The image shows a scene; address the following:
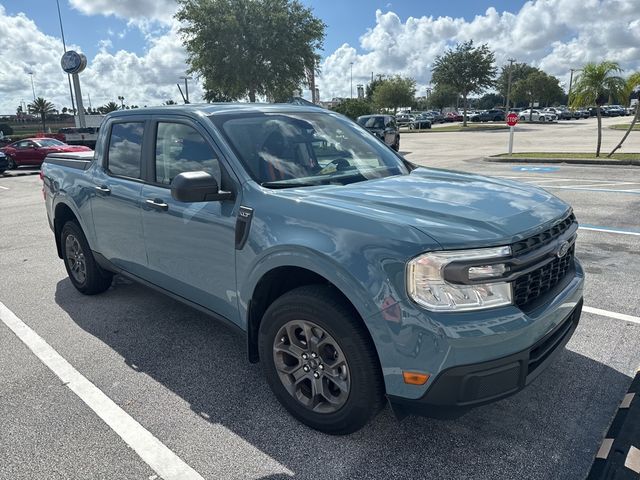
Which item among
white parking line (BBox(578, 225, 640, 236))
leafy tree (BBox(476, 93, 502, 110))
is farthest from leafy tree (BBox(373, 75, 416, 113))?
leafy tree (BBox(476, 93, 502, 110))

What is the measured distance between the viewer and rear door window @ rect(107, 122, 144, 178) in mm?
3969

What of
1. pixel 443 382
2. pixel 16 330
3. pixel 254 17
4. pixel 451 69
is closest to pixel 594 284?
pixel 443 382

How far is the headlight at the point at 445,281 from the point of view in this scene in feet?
Result: 7.23

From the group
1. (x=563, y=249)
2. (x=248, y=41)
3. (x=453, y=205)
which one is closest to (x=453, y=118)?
(x=248, y=41)

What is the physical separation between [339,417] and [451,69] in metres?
46.8

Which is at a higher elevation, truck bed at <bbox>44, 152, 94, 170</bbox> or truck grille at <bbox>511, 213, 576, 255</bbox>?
truck bed at <bbox>44, 152, 94, 170</bbox>

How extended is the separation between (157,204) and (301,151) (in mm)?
1097

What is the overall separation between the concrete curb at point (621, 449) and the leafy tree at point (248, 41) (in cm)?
2742

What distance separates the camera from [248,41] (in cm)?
2762

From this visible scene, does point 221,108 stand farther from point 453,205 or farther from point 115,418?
point 115,418

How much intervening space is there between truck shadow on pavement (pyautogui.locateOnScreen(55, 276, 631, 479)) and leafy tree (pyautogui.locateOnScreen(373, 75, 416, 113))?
59.0 meters

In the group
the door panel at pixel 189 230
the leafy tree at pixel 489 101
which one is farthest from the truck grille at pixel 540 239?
the leafy tree at pixel 489 101

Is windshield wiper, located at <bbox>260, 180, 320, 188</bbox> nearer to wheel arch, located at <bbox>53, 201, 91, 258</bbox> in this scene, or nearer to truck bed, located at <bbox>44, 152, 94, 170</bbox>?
truck bed, located at <bbox>44, 152, 94, 170</bbox>

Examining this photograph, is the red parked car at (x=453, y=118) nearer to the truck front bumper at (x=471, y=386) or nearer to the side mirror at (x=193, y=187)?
the side mirror at (x=193, y=187)
